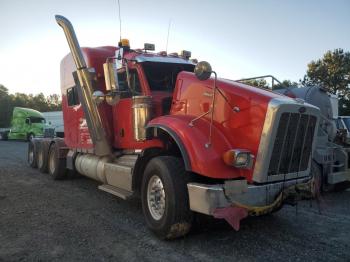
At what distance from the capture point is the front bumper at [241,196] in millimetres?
4207

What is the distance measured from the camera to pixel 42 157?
11.3 m

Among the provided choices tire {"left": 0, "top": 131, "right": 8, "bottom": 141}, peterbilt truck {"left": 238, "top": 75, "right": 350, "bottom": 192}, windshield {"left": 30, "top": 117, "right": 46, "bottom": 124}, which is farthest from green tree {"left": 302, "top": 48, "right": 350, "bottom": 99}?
peterbilt truck {"left": 238, "top": 75, "right": 350, "bottom": 192}

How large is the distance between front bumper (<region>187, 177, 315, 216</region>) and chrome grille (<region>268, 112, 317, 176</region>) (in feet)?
0.76

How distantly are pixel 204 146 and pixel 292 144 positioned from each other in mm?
1166

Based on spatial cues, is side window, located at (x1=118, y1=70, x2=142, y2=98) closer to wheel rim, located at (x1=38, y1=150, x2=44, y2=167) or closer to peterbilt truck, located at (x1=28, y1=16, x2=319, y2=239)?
peterbilt truck, located at (x1=28, y1=16, x2=319, y2=239)

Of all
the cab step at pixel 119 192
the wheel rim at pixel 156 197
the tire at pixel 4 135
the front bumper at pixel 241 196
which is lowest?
the tire at pixel 4 135

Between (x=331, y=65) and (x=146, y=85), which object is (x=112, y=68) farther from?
(x=331, y=65)

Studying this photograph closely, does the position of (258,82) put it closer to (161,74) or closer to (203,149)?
(161,74)

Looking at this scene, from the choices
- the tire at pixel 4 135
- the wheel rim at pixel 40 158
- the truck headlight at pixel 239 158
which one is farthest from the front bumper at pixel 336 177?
the tire at pixel 4 135

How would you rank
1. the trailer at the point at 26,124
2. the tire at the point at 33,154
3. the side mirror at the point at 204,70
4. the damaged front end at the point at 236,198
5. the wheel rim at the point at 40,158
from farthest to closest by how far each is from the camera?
the trailer at the point at 26,124
the tire at the point at 33,154
the wheel rim at the point at 40,158
the side mirror at the point at 204,70
the damaged front end at the point at 236,198

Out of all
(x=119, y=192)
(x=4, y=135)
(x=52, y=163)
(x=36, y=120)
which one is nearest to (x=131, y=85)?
(x=119, y=192)

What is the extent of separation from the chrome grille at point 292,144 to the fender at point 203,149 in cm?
44

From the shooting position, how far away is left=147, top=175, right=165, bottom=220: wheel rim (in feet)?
16.4

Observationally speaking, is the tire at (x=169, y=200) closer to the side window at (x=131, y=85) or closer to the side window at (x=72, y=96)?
the side window at (x=131, y=85)
